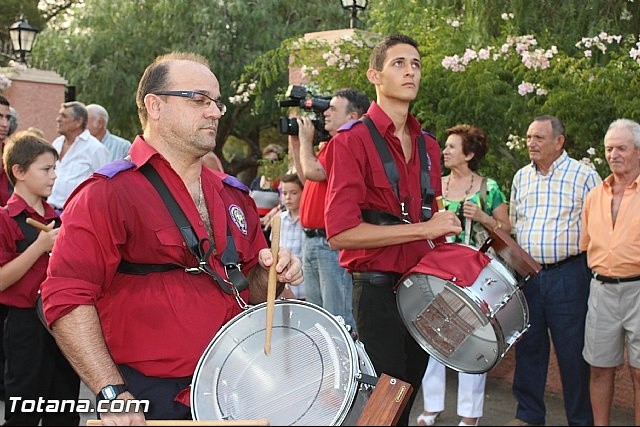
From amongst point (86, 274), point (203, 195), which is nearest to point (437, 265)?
point (203, 195)

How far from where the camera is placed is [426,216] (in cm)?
421

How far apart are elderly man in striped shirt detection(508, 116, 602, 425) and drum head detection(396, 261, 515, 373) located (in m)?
2.25

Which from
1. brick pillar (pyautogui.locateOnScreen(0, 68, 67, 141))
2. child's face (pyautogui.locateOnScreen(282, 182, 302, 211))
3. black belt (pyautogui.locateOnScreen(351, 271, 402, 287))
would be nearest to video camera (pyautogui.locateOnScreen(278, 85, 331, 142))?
child's face (pyautogui.locateOnScreen(282, 182, 302, 211))

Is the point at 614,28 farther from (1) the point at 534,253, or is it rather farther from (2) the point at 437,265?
(2) the point at 437,265

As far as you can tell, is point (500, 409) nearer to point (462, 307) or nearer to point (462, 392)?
point (462, 392)

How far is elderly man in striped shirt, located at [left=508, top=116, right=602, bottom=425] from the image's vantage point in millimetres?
6086

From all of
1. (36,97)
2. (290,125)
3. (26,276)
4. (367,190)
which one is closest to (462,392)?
(290,125)

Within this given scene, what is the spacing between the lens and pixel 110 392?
8.57ft

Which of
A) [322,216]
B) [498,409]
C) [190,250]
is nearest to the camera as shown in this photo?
[190,250]

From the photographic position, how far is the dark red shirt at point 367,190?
4.09 m

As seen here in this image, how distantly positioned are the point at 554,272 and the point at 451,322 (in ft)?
7.72

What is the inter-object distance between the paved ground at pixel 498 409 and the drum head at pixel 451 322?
234 cm

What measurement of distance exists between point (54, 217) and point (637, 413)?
3815 millimetres

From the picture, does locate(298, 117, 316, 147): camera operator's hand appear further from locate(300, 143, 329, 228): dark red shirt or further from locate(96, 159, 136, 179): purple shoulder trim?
locate(96, 159, 136, 179): purple shoulder trim
